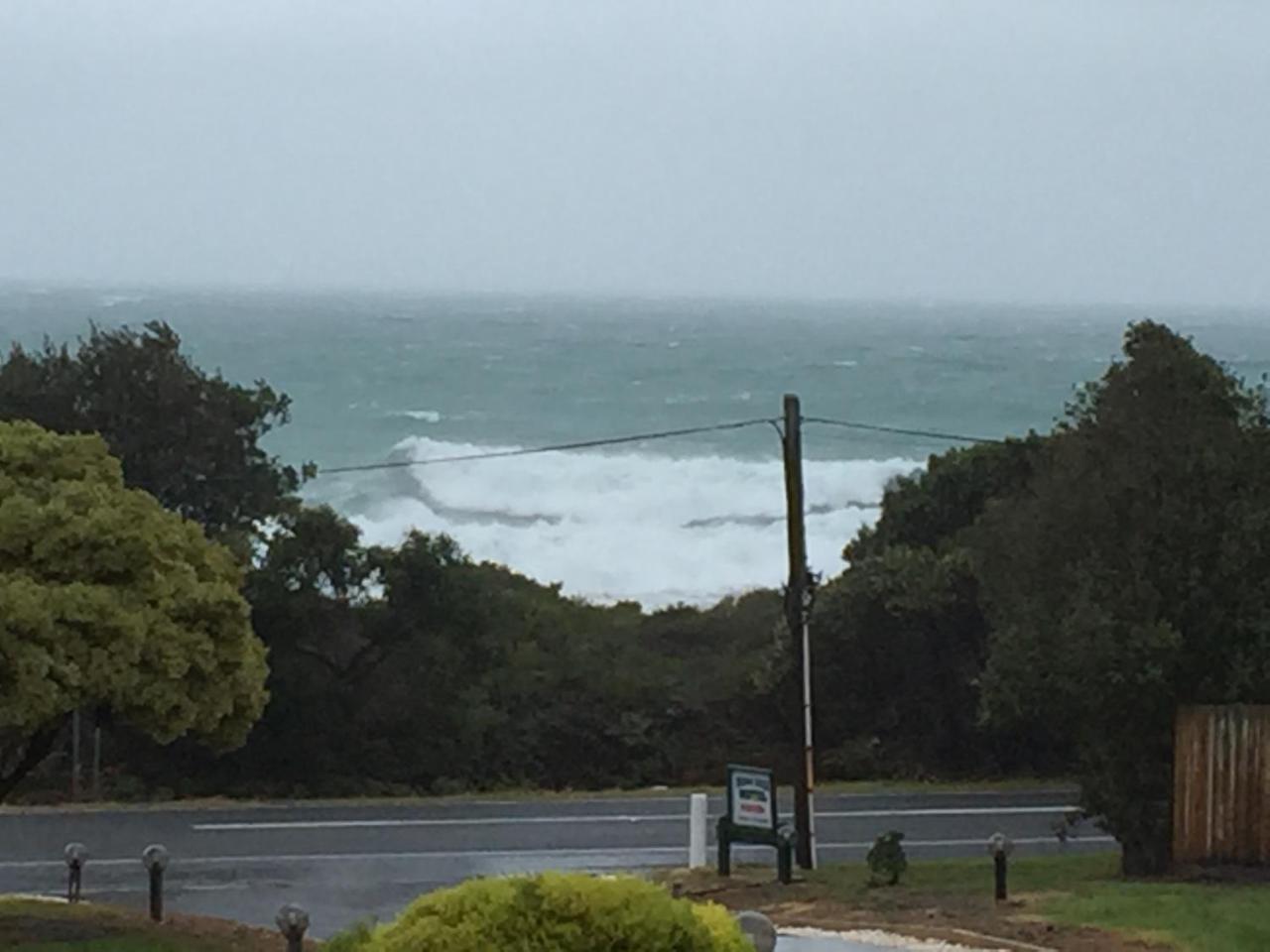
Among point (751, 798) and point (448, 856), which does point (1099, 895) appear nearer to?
→ point (751, 798)

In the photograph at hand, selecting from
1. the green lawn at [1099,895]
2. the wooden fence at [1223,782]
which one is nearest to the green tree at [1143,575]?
the wooden fence at [1223,782]

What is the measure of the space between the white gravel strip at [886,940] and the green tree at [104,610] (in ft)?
13.5

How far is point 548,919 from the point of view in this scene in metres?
7.48

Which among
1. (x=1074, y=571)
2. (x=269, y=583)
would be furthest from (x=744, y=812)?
(x=269, y=583)

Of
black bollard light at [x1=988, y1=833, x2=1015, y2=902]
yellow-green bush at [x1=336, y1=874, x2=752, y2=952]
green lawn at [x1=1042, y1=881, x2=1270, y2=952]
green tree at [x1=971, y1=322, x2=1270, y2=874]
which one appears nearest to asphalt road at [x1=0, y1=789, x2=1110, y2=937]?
green tree at [x1=971, y1=322, x2=1270, y2=874]

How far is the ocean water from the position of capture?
208 ft

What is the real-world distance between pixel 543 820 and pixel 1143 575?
27.7 feet

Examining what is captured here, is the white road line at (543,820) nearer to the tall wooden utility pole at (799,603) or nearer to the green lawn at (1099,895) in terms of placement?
the green lawn at (1099,895)

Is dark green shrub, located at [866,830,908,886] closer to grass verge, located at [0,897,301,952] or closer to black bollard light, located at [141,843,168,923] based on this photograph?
grass verge, located at [0,897,301,952]

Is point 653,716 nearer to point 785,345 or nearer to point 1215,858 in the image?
point 1215,858

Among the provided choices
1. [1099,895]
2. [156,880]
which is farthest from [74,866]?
[1099,895]

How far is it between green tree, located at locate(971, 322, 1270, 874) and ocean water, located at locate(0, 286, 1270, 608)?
38.1 metres

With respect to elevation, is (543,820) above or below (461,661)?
below

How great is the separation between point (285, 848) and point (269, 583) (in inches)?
260
